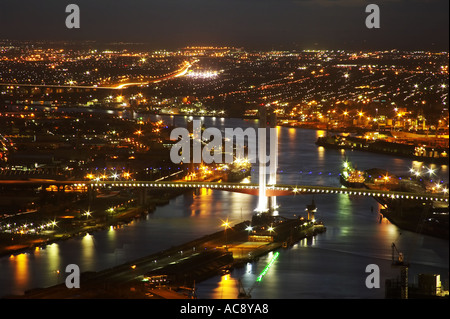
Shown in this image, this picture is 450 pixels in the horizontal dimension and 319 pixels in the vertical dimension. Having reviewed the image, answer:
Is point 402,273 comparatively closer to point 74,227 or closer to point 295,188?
point 74,227

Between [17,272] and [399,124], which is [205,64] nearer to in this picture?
[399,124]

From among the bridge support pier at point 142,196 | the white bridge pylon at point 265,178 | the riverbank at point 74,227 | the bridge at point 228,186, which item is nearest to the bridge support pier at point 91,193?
the bridge at point 228,186

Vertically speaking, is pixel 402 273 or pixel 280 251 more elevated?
pixel 402 273

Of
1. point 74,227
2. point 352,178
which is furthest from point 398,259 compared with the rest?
point 352,178

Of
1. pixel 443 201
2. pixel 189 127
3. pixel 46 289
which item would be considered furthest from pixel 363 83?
pixel 46 289

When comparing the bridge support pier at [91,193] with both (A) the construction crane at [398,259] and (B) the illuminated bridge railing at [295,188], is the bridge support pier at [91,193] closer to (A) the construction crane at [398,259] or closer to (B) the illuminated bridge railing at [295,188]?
(B) the illuminated bridge railing at [295,188]

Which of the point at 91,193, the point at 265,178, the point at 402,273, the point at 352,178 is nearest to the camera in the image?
the point at 402,273

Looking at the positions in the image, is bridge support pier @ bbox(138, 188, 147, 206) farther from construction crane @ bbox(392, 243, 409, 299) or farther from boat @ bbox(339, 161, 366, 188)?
construction crane @ bbox(392, 243, 409, 299)

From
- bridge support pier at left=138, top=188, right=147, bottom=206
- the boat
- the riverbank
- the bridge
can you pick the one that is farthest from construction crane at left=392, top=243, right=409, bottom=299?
the boat
